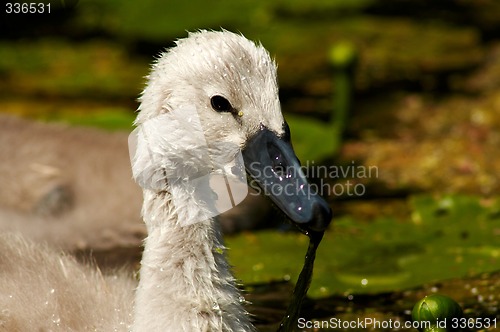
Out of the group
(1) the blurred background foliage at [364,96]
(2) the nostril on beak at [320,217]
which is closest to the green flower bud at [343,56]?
(1) the blurred background foliage at [364,96]

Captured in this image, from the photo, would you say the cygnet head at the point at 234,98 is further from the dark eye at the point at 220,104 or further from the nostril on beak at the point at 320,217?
the nostril on beak at the point at 320,217

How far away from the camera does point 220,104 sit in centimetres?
330

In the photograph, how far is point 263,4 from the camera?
8000 mm

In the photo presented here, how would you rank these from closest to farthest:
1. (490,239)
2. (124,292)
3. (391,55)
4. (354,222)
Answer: (124,292)
(490,239)
(354,222)
(391,55)

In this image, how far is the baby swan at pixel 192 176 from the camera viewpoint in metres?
3.22

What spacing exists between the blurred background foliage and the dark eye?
1.12 metres

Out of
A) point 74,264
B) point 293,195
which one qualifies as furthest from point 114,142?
point 293,195

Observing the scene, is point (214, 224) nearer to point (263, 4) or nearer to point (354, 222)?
point (354, 222)

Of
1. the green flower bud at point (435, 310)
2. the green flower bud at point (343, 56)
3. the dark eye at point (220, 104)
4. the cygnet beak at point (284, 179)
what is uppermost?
the green flower bud at point (343, 56)

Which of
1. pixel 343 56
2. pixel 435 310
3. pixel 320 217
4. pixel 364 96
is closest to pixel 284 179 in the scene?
pixel 320 217

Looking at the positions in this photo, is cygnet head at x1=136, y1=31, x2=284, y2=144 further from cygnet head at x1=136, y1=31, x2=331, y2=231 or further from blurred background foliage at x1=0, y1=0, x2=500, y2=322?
blurred background foliage at x1=0, y1=0, x2=500, y2=322

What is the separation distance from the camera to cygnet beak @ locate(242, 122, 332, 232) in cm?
306

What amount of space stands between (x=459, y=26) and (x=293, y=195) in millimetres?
5248

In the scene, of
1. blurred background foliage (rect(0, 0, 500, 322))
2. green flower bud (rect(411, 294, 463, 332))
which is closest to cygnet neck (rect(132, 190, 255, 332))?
green flower bud (rect(411, 294, 463, 332))
